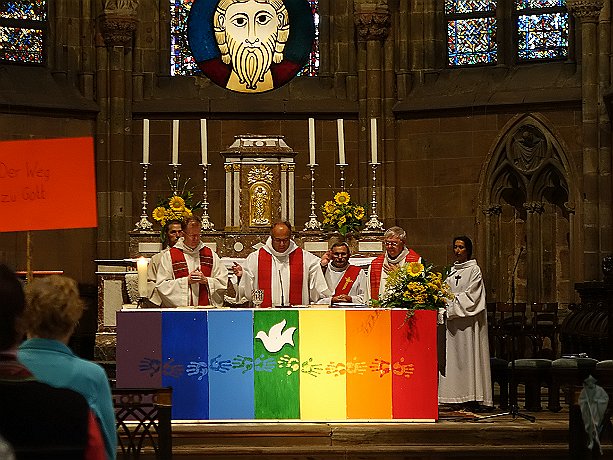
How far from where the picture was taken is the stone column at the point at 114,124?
54.3 ft

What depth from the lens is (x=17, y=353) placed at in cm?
388

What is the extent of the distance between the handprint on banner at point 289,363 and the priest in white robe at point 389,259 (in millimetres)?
1291

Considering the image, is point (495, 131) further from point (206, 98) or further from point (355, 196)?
point (206, 98)

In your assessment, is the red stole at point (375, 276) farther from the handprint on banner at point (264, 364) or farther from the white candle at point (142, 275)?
the white candle at point (142, 275)

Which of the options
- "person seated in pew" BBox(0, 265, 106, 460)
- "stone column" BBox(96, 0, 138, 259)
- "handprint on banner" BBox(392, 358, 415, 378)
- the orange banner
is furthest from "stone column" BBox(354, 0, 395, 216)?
"person seated in pew" BBox(0, 265, 106, 460)

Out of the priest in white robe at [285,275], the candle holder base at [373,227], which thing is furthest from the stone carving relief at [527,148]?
the priest in white robe at [285,275]

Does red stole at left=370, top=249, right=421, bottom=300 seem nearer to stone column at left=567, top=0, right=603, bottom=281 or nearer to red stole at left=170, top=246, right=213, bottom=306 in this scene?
red stole at left=170, top=246, right=213, bottom=306

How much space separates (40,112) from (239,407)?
7457 millimetres

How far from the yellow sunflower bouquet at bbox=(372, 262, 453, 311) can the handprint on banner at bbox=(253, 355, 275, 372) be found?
97 cm

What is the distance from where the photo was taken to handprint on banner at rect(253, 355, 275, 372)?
9.79 meters

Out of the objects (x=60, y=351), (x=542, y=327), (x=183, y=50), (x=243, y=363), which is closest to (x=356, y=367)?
(x=243, y=363)

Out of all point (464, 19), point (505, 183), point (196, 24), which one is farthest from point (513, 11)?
point (196, 24)

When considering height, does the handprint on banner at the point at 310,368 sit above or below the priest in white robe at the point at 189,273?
below

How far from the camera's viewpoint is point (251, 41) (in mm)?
17031
